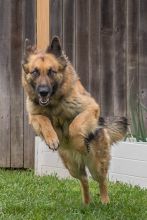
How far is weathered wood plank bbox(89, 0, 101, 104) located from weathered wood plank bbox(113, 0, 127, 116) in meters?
0.27

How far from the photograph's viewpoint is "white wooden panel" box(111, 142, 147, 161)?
797 cm

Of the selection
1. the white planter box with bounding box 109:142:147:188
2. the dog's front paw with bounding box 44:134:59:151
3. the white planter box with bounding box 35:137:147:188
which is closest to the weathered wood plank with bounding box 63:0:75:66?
the white planter box with bounding box 35:137:147:188

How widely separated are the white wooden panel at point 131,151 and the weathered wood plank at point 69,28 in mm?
1718

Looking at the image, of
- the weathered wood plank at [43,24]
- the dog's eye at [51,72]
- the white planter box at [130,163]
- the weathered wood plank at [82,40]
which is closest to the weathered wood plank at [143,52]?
the weathered wood plank at [82,40]

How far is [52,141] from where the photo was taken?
6078mm

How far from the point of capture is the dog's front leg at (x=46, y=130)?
6.07 metres

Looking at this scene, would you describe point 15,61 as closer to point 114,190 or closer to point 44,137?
point 114,190

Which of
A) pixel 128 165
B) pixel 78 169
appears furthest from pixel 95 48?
pixel 78 169

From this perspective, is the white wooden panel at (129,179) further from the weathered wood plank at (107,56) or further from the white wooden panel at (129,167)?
the weathered wood plank at (107,56)

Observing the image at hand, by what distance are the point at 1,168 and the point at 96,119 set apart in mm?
3410

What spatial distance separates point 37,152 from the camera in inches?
365

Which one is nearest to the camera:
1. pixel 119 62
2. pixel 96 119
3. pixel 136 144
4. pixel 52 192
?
pixel 96 119

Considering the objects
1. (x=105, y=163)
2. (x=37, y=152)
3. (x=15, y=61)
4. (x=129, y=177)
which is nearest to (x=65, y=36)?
(x=15, y=61)

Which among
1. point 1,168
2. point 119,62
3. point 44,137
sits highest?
point 119,62
